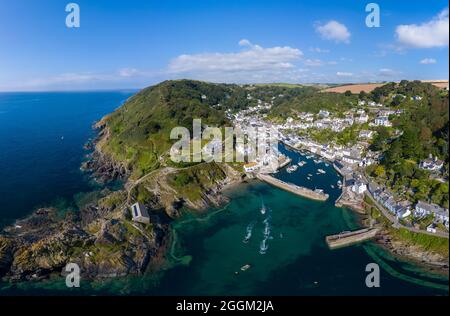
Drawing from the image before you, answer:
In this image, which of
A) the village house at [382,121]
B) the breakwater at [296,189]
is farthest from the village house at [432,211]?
the village house at [382,121]

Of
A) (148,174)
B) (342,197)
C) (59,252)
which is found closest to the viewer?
(59,252)

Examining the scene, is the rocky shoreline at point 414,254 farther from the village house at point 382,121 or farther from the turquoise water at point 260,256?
the village house at point 382,121

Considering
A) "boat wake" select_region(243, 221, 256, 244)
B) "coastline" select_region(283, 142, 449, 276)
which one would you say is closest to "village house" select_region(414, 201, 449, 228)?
"coastline" select_region(283, 142, 449, 276)

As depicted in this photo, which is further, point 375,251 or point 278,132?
point 278,132

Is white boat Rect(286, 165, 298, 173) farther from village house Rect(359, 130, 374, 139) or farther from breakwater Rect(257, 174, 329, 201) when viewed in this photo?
village house Rect(359, 130, 374, 139)

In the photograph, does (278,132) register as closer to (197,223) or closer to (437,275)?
(197,223)

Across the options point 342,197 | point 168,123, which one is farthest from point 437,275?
point 168,123

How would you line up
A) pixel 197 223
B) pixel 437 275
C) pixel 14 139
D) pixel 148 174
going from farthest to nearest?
1. pixel 14 139
2. pixel 148 174
3. pixel 197 223
4. pixel 437 275

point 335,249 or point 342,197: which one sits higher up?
point 342,197

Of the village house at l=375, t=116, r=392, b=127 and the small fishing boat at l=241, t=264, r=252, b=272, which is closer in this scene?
the small fishing boat at l=241, t=264, r=252, b=272
